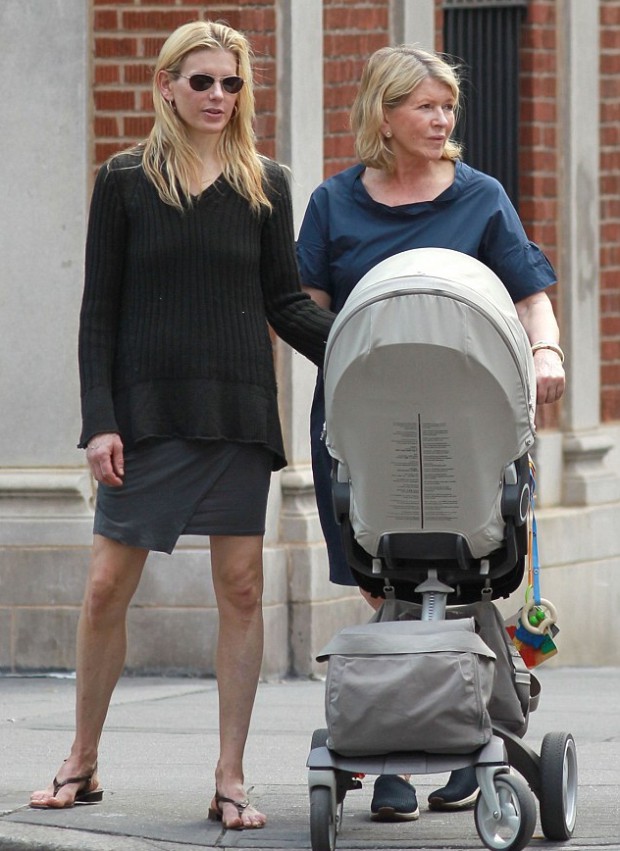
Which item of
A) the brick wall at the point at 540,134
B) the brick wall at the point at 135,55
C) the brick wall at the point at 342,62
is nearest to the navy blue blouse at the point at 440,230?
the brick wall at the point at 135,55

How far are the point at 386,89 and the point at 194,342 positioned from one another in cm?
80

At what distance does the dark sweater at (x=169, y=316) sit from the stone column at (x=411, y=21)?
3849 mm

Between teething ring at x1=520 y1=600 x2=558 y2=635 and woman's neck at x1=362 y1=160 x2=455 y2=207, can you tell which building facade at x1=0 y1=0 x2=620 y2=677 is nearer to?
woman's neck at x1=362 y1=160 x2=455 y2=207

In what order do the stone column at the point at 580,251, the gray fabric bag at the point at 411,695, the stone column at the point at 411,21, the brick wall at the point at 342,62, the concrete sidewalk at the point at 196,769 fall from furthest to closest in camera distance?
the stone column at the point at 580,251, the stone column at the point at 411,21, the brick wall at the point at 342,62, the concrete sidewalk at the point at 196,769, the gray fabric bag at the point at 411,695

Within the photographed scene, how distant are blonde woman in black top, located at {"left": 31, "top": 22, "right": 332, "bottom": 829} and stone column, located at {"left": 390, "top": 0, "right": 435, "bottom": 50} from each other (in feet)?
12.2

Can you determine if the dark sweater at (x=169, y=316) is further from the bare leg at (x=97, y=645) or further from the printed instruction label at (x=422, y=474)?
the printed instruction label at (x=422, y=474)

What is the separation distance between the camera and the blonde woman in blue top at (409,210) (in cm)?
502

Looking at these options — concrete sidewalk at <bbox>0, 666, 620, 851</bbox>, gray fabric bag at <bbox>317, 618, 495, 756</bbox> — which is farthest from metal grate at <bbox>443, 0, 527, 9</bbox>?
gray fabric bag at <bbox>317, 618, 495, 756</bbox>

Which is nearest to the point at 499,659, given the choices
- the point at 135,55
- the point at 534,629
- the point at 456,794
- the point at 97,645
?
the point at 534,629

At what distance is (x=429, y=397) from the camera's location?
14.9 ft

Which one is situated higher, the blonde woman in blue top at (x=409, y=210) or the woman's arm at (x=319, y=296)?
the blonde woman in blue top at (x=409, y=210)

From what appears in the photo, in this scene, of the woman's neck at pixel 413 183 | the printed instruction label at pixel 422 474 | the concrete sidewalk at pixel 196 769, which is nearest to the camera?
the printed instruction label at pixel 422 474

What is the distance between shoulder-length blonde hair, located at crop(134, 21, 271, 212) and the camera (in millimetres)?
4984

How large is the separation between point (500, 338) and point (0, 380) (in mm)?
3829
